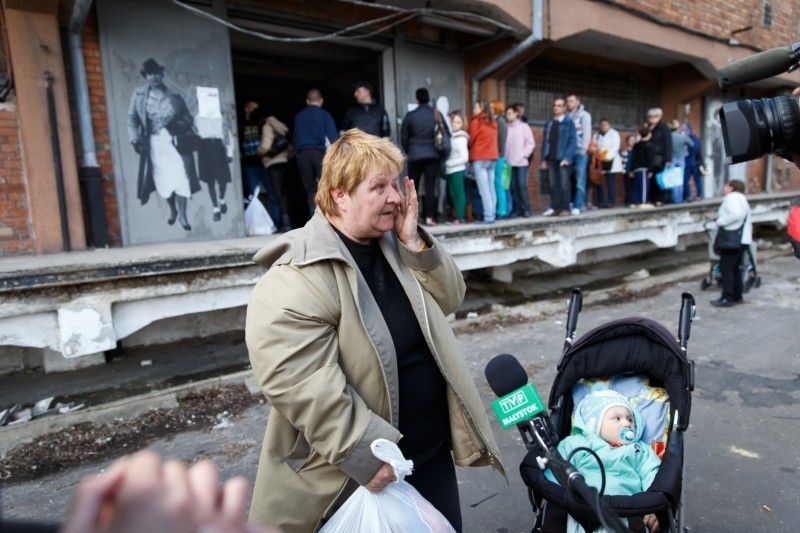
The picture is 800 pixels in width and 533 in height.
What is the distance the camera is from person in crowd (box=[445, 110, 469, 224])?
783cm

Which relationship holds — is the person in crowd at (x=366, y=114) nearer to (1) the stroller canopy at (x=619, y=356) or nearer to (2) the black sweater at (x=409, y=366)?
(1) the stroller canopy at (x=619, y=356)

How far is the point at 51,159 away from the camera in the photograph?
5.56 metres

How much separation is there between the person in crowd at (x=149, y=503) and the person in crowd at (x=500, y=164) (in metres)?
7.90

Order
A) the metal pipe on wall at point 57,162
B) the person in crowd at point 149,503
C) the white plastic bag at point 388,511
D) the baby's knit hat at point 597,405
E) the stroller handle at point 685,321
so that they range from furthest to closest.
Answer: the metal pipe on wall at point 57,162, the stroller handle at point 685,321, the baby's knit hat at point 597,405, the white plastic bag at point 388,511, the person in crowd at point 149,503

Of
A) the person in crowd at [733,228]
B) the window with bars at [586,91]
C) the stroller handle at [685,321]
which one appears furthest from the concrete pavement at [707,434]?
the window with bars at [586,91]

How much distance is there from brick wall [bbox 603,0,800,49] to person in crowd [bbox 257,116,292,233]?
638cm

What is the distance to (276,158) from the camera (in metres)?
7.30

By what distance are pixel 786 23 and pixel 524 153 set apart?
37.4ft

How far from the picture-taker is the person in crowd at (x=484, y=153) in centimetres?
781

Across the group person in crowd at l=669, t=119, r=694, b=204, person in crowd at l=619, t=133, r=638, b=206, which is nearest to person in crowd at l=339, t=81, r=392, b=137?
person in crowd at l=619, t=133, r=638, b=206

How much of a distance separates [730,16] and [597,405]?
13660 millimetres

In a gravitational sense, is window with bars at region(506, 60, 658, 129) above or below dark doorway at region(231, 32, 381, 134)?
below

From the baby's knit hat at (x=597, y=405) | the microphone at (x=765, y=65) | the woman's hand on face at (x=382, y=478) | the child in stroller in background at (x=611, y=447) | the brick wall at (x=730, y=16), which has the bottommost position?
the child in stroller in background at (x=611, y=447)

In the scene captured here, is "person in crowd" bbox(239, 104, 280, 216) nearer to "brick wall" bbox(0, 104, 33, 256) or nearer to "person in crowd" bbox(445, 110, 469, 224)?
"person in crowd" bbox(445, 110, 469, 224)
